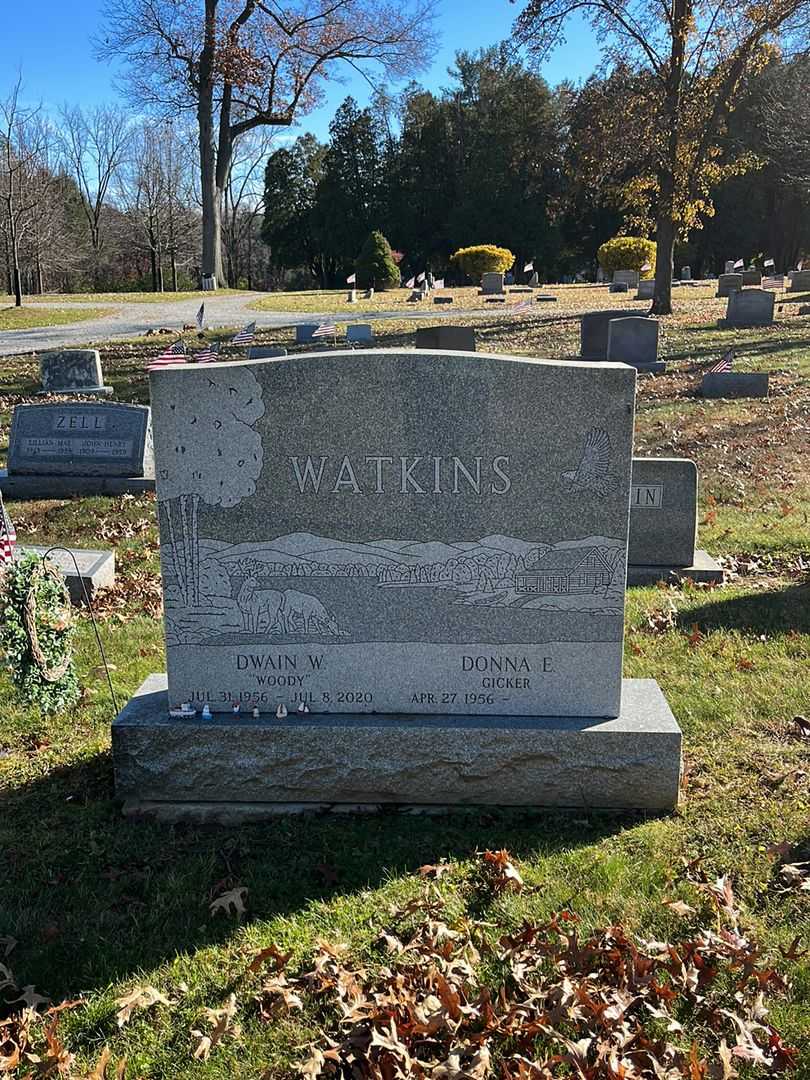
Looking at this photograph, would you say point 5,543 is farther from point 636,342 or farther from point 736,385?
point 636,342

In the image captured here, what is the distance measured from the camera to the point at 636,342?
17.5 m

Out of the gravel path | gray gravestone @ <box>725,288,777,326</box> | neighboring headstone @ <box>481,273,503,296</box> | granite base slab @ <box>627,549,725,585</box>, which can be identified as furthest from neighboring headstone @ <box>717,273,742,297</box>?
granite base slab @ <box>627,549,725,585</box>

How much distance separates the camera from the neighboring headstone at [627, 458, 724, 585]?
7.22 m

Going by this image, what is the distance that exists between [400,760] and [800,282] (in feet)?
125

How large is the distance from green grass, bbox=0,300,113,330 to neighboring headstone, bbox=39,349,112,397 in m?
14.4

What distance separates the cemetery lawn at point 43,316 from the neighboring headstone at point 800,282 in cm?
2664

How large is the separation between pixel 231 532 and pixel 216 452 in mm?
370

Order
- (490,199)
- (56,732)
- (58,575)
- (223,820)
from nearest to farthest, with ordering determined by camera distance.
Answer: (223,820) → (58,575) → (56,732) → (490,199)

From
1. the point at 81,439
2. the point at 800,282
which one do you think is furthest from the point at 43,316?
the point at 800,282

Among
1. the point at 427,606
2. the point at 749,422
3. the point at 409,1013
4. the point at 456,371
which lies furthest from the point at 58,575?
the point at 749,422

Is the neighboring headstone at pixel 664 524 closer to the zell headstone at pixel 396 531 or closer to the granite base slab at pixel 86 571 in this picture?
the zell headstone at pixel 396 531

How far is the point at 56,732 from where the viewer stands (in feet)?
17.0

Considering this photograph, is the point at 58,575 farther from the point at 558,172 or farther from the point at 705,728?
the point at 558,172

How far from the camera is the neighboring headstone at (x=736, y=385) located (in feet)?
49.6
